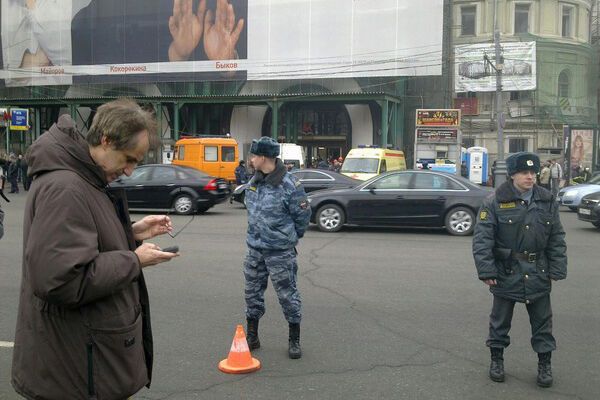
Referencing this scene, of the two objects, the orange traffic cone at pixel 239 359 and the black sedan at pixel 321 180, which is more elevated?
the black sedan at pixel 321 180

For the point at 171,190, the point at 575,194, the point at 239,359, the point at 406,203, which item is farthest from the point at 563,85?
the point at 239,359

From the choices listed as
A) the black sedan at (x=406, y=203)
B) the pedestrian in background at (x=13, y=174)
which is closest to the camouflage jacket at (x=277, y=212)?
the black sedan at (x=406, y=203)

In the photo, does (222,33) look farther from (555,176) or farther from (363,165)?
(555,176)

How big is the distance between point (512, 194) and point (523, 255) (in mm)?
448

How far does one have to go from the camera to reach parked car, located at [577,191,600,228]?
13.4 meters

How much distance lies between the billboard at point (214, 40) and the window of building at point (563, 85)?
10.8 m

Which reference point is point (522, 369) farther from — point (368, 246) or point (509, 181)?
point (368, 246)

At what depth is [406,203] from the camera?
12828mm

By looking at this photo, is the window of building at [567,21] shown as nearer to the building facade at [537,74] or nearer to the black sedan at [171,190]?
the building facade at [537,74]

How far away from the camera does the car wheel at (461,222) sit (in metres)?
12.7

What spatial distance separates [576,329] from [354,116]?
33.7 meters

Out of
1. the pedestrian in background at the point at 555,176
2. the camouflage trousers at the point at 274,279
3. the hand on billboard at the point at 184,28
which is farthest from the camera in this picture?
the hand on billboard at the point at 184,28

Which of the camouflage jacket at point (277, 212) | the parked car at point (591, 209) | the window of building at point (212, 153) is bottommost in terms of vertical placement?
the parked car at point (591, 209)

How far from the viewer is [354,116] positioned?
3875cm
